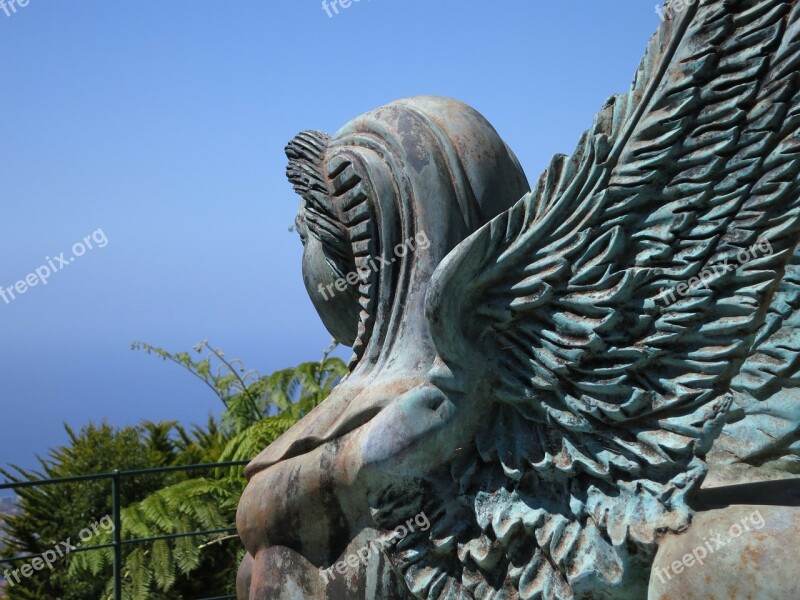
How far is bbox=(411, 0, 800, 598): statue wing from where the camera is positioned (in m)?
2.81

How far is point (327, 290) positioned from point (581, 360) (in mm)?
1142

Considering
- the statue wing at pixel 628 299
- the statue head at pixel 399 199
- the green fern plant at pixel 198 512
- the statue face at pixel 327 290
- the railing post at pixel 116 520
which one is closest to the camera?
the statue wing at pixel 628 299

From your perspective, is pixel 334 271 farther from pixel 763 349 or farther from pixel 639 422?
pixel 763 349

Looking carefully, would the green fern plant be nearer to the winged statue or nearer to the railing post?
the railing post

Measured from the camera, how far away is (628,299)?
9.54 feet

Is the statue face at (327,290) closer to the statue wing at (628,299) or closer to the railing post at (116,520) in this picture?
the statue wing at (628,299)

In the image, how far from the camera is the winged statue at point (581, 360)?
281cm

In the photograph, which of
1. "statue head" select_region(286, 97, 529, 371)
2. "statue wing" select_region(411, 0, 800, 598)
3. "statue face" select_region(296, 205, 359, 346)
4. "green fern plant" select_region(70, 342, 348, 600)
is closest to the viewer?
"statue wing" select_region(411, 0, 800, 598)

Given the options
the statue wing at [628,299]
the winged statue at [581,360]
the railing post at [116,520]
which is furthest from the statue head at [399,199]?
the railing post at [116,520]

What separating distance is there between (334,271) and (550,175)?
0.95 meters

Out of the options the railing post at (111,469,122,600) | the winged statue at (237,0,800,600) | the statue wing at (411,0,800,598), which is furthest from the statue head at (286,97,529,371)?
the railing post at (111,469,122,600)

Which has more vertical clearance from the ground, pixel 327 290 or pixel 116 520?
pixel 327 290

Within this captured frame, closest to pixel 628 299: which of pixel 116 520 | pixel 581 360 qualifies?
pixel 581 360

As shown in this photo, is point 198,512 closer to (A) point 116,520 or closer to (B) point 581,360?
(A) point 116,520
